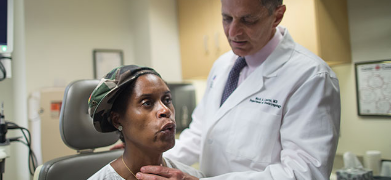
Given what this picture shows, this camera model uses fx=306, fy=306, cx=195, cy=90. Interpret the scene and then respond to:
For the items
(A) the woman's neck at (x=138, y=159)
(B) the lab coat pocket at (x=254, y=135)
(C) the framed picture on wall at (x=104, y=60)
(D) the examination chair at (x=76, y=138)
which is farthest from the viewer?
(C) the framed picture on wall at (x=104, y=60)

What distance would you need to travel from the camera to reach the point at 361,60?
2242mm

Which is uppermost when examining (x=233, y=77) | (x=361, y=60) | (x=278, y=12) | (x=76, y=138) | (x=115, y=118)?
(x=278, y=12)

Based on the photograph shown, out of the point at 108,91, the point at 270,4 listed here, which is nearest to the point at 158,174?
the point at 108,91

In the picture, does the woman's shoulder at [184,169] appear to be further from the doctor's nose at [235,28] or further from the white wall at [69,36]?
the white wall at [69,36]

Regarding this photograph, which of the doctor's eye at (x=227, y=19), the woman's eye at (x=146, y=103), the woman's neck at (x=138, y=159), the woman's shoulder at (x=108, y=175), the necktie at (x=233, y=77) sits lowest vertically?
the woman's shoulder at (x=108, y=175)

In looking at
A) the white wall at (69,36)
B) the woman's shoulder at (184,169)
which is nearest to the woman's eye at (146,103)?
the woman's shoulder at (184,169)

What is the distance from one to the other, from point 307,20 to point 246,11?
3.86 feet

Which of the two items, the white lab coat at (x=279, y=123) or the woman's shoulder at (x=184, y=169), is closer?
the white lab coat at (x=279, y=123)

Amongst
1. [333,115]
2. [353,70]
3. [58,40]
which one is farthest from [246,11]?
[58,40]

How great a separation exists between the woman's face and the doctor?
3.9 inches

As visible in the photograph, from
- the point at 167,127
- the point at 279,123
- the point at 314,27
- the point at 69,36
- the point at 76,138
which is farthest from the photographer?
the point at 69,36

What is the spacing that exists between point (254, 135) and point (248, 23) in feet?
1.46

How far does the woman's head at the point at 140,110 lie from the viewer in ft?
3.28

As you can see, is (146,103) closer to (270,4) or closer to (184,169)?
(184,169)
